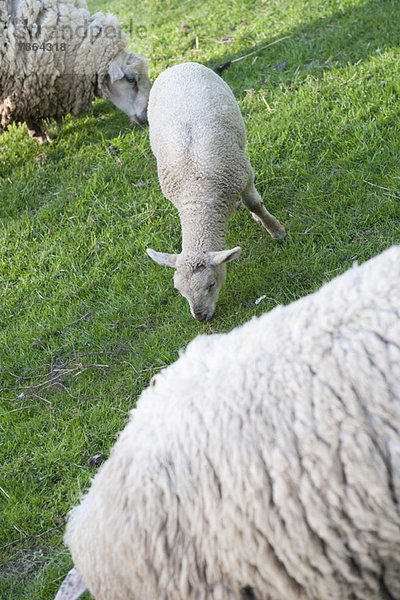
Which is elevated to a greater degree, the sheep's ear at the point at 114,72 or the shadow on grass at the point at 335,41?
the sheep's ear at the point at 114,72

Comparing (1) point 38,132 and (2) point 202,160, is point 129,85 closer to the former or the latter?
(1) point 38,132

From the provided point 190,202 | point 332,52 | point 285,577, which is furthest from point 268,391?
point 332,52

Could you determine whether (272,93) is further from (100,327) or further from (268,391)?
(268,391)

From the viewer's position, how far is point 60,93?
21.5 feet

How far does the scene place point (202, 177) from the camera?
A: 416 centimetres

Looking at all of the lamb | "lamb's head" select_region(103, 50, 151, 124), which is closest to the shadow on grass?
"lamb's head" select_region(103, 50, 151, 124)

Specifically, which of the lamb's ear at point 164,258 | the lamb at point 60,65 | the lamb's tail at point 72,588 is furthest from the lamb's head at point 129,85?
the lamb's tail at point 72,588

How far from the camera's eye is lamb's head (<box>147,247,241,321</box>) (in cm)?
381

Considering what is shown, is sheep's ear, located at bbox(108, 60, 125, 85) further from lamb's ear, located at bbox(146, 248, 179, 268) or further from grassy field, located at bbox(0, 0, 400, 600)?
lamb's ear, located at bbox(146, 248, 179, 268)

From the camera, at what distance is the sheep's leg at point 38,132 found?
6.75 meters

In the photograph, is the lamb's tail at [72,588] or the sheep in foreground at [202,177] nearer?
the lamb's tail at [72,588]

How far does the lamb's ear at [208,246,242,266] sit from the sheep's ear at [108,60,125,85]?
11.7 feet

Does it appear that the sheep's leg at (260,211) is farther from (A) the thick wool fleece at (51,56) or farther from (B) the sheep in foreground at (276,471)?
(A) the thick wool fleece at (51,56)

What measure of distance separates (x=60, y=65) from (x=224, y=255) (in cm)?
393
